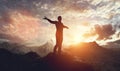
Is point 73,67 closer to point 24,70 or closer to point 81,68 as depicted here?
point 81,68

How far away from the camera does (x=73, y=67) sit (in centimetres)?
2784

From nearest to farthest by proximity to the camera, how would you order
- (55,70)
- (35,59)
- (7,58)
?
(55,70) → (35,59) → (7,58)

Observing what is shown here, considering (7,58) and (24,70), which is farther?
(7,58)

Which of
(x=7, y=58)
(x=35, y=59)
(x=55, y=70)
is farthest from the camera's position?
(x=7, y=58)

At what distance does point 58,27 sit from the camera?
2767 cm

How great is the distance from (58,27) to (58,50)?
8.27 ft

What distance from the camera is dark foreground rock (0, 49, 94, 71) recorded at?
27.8m

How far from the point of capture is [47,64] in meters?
28.1

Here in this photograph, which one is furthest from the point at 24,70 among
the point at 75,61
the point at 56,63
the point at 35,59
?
the point at 75,61

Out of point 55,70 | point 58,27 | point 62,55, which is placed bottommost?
point 55,70

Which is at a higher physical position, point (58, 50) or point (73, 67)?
point (58, 50)

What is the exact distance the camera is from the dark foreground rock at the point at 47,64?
2775cm

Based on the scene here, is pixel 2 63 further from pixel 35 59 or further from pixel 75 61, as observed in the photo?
pixel 75 61

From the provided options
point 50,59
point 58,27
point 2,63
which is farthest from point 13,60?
point 58,27
